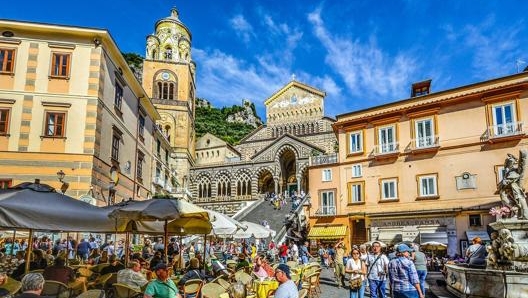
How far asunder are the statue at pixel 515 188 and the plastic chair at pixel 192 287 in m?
8.14

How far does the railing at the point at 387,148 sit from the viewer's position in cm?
2684

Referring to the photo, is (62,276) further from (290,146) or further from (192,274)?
(290,146)

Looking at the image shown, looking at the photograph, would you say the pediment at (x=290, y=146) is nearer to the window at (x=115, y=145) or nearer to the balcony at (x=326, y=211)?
the balcony at (x=326, y=211)

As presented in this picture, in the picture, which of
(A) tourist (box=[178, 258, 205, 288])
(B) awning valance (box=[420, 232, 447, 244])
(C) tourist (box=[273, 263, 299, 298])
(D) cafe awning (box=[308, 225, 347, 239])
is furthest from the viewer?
(D) cafe awning (box=[308, 225, 347, 239])

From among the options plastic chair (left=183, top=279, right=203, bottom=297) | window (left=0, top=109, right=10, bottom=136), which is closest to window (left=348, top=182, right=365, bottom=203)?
window (left=0, top=109, right=10, bottom=136)

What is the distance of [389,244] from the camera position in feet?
84.1

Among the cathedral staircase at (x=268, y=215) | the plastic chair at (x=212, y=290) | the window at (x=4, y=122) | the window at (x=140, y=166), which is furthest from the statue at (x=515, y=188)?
the window at (x=140, y=166)

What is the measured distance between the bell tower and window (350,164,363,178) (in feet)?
90.6

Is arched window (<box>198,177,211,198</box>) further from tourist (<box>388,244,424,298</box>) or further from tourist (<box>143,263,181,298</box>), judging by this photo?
tourist (<box>143,263,181,298</box>)

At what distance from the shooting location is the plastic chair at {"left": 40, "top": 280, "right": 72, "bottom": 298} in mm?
6672

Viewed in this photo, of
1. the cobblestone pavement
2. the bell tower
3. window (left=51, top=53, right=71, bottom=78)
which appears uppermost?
the bell tower

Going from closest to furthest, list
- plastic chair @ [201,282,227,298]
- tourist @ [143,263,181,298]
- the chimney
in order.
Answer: tourist @ [143,263,181,298]
plastic chair @ [201,282,227,298]
the chimney

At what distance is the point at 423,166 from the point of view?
2580cm

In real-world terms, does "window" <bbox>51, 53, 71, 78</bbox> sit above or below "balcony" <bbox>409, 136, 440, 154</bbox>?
above
